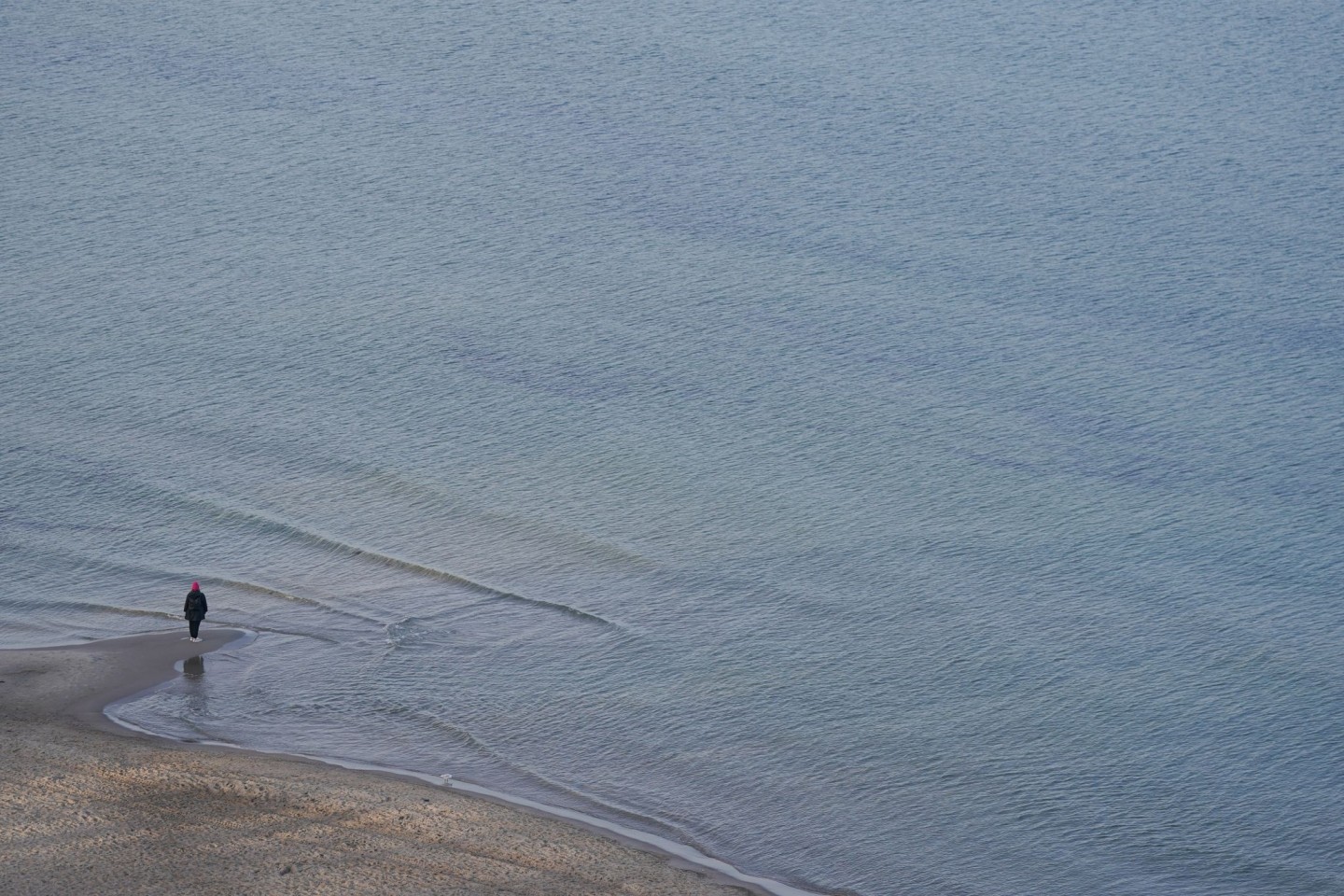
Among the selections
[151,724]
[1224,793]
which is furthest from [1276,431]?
[151,724]

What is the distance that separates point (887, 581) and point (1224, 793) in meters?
9.04

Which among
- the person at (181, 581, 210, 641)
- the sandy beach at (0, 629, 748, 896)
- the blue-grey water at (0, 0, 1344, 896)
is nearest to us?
the sandy beach at (0, 629, 748, 896)

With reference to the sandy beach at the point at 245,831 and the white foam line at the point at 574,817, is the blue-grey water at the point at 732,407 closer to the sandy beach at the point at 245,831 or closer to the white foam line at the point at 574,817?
the white foam line at the point at 574,817

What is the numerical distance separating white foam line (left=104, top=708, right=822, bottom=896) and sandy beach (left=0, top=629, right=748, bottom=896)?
30cm

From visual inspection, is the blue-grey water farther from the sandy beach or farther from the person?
the sandy beach

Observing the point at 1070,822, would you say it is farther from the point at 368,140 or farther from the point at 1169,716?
the point at 368,140

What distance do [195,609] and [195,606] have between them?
52 millimetres

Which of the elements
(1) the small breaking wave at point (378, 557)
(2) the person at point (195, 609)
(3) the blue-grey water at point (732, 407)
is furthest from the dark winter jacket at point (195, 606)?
(1) the small breaking wave at point (378, 557)

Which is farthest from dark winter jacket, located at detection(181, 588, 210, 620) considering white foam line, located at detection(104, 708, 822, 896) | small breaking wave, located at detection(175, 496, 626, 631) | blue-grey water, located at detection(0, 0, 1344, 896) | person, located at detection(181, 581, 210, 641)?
Result: small breaking wave, located at detection(175, 496, 626, 631)

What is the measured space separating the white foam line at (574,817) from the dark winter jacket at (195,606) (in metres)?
2.84

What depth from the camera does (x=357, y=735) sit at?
992 inches

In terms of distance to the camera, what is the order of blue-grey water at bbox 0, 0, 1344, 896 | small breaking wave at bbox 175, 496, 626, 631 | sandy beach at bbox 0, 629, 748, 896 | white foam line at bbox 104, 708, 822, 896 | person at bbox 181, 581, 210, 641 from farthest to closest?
small breaking wave at bbox 175, 496, 626, 631 < person at bbox 181, 581, 210, 641 < blue-grey water at bbox 0, 0, 1344, 896 < white foam line at bbox 104, 708, 822, 896 < sandy beach at bbox 0, 629, 748, 896

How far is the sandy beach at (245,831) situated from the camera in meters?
19.5

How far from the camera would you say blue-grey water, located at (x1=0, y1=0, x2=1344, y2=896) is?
2609 centimetres
